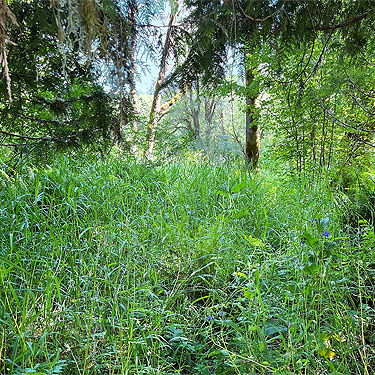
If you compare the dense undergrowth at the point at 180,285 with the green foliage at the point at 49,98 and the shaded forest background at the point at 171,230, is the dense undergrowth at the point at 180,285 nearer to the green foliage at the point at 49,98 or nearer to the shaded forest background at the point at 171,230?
the shaded forest background at the point at 171,230

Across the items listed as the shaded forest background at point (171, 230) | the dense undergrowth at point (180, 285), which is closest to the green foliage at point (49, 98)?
the shaded forest background at point (171, 230)

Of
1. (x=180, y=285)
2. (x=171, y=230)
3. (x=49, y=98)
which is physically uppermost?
(x=49, y=98)

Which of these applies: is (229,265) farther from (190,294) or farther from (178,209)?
(178,209)

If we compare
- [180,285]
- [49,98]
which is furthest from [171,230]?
[49,98]

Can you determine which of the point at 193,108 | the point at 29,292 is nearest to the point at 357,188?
the point at 29,292

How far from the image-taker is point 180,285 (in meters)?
1.50

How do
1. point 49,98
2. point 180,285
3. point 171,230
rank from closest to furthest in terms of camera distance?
point 180,285 < point 171,230 < point 49,98

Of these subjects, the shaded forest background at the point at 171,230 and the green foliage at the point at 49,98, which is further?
the green foliage at the point at 49,98

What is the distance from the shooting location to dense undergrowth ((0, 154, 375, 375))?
108 centimetres

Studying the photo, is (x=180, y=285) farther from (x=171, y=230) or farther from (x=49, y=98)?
(x=49, y=98)

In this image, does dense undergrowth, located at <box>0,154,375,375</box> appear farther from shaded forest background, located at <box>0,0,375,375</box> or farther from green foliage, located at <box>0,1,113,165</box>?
green foliage, located at <box>0,1,113,165</box>

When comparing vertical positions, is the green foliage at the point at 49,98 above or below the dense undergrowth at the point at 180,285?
above

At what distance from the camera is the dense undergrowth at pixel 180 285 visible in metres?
1.08

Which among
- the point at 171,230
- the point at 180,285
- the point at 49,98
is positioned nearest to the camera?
the point at 180,285
